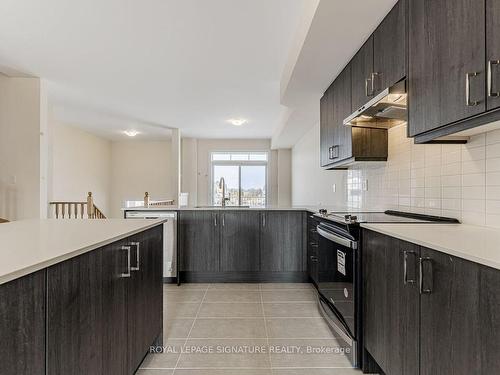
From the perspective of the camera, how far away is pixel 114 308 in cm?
138

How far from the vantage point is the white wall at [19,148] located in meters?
4.34

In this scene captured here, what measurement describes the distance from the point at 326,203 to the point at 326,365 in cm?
304

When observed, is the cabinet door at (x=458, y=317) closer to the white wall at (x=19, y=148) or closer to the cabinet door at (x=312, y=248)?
the cabinet door at (x=312, y=248)

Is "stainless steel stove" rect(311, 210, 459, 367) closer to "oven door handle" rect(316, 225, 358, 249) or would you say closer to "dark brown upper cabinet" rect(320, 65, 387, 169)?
"oven door handle" rect(316, 225, 358, 249)

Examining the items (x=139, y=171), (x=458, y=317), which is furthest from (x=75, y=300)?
(x=139, y=171)

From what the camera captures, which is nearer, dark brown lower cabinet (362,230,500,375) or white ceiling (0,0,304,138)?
dark brown lower cabinet (362,230,500,375)

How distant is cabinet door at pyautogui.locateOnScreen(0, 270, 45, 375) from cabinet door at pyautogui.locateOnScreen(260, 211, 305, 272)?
2877mm

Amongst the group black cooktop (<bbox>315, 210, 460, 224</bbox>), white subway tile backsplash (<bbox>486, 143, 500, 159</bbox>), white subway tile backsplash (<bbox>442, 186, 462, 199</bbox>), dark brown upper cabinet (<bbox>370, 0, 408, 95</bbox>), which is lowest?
black cooktop (<bbox>315, 210, 460, 224</bbox>)

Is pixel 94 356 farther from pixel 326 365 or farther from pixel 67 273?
pixel 326 365

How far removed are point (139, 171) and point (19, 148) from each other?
5257 millimetres

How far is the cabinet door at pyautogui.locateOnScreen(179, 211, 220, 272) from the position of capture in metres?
3.67

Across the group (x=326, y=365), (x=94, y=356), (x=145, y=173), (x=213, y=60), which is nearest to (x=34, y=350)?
(x=94, y=356)

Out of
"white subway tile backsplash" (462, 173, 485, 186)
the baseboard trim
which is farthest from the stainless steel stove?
the baseboard trim

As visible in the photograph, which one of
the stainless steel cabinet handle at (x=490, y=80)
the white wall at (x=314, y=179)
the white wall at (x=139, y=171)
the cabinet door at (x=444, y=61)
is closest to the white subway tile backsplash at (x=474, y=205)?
the cabinet door at (x=444, y=61)
